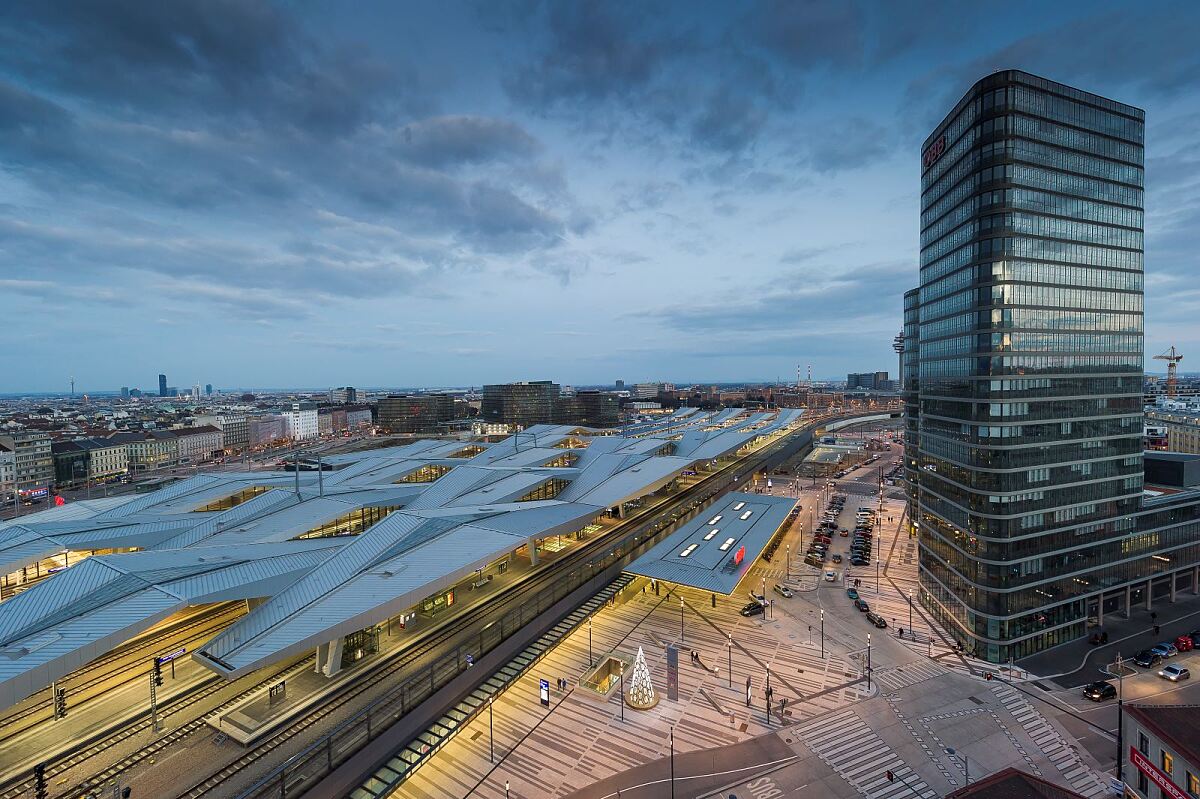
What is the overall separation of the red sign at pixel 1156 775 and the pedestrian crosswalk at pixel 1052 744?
353 centimetres

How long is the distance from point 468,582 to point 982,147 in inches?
2357

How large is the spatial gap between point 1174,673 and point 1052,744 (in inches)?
684

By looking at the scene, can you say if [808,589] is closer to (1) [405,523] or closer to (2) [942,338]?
(2) [942,338]

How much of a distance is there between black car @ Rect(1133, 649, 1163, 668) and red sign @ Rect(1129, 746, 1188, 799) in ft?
68.2

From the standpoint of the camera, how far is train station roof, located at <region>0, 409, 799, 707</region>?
2911cm

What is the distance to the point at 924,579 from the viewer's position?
5550 centimetres

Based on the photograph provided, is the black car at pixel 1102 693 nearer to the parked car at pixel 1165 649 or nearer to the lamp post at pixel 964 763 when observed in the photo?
the parked car at pixel 1165 649

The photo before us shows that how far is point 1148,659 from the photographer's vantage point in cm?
4347

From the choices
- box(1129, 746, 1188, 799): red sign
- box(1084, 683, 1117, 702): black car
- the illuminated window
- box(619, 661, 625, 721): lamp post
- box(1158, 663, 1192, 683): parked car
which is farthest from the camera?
the illuminated window

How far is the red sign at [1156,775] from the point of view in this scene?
2629 cm

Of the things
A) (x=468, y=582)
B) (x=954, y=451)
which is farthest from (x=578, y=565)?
(x=954, y=451)

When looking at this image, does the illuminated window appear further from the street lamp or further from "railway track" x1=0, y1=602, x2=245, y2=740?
the street lamp

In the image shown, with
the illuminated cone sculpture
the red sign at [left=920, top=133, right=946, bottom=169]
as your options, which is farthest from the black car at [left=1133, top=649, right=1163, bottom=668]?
the red sign at [left=920, top=133, right=946, bottom=169]

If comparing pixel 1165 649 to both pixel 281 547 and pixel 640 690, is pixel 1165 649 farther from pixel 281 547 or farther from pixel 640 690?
pixel 281 547
